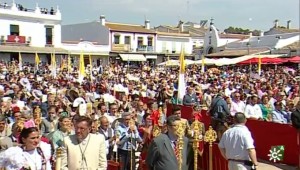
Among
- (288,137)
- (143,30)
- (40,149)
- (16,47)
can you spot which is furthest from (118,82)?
(143,30)

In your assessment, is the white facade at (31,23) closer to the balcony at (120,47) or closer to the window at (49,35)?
the window at (49,35)

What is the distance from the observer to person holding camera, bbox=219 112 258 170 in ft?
22.7

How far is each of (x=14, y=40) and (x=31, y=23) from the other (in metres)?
3.31

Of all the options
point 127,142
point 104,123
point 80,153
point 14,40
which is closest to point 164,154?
point 80,153

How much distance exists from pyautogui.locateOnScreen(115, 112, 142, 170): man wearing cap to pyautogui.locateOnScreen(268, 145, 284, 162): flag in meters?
4.13

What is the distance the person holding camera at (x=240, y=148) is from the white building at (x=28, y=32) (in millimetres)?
39197

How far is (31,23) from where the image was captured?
48.8 metres

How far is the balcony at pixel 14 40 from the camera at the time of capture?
4534cm

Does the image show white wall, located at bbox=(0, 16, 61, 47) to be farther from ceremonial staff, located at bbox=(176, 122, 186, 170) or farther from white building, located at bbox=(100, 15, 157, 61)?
ceremonial staff, located at bbox=(176, 122, 186, 170)

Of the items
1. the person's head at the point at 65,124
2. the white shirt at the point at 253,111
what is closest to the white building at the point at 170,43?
the white shirt at the point at 253,111

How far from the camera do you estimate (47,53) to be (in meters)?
47.2

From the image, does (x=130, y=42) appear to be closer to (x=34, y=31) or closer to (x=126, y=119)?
(x=34, y=31)

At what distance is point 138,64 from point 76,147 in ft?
179

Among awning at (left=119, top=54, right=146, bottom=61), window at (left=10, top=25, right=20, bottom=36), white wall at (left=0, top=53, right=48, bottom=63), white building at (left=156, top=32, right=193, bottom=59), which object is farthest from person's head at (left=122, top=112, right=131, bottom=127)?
white building at (left=156, top=32, right=193, bottom=59)
